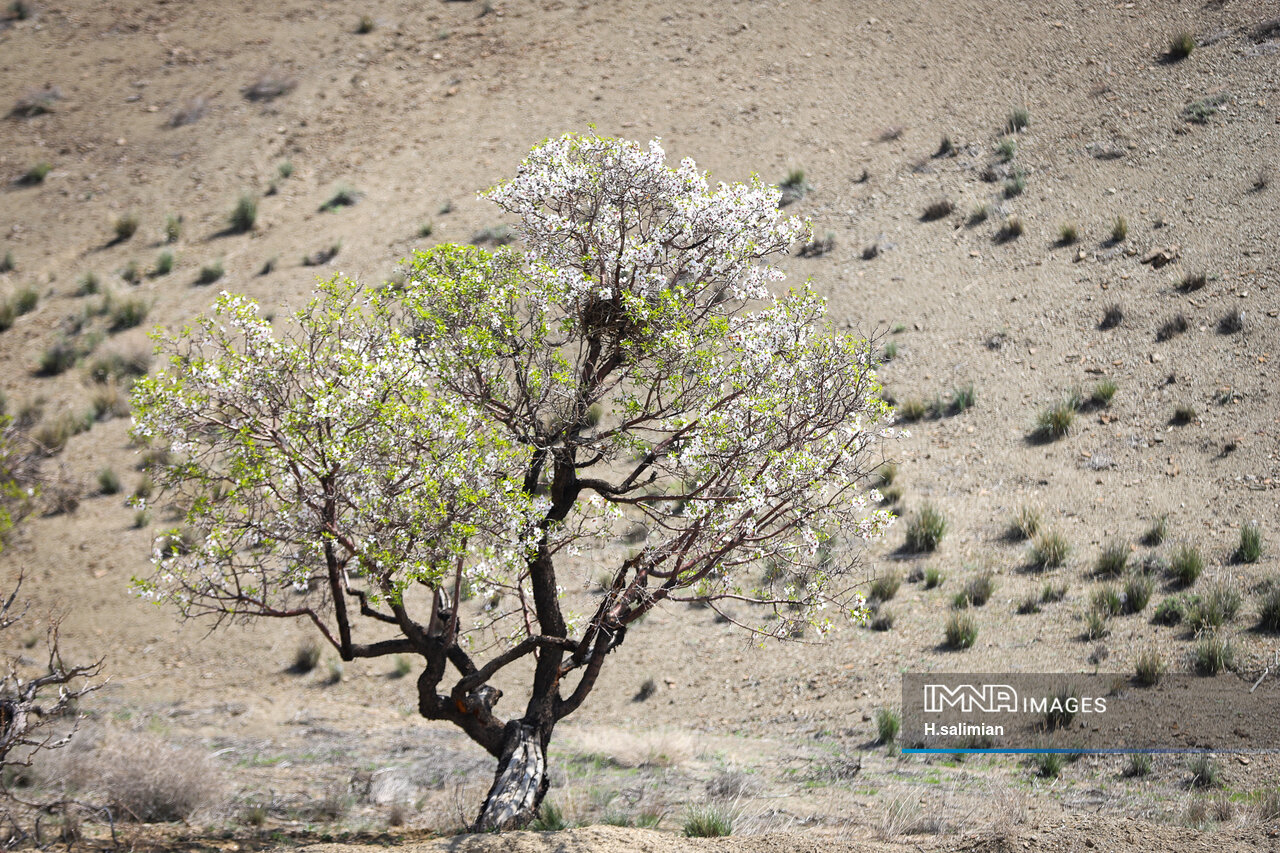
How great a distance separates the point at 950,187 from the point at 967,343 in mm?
6139

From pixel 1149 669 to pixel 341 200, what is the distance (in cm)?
2548

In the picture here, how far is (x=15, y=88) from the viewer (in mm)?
37188

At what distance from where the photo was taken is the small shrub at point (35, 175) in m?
33.5

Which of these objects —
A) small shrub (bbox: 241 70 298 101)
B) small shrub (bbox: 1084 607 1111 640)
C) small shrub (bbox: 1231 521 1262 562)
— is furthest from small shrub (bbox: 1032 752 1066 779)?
small shrub (bbox: 241 70 298 101)

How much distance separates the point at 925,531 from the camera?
18.0 m

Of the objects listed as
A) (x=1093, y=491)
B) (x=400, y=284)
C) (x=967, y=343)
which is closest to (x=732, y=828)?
(x=1093, y=491)

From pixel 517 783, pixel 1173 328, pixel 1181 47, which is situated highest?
pixel 1181 47

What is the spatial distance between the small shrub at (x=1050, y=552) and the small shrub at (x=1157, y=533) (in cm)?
120

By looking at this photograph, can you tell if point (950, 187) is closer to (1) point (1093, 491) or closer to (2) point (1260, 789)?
(1) point (1093, 491)

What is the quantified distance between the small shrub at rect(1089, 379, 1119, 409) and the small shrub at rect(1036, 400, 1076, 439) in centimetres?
43

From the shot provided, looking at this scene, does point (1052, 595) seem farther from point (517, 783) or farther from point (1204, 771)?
point (517, 783)

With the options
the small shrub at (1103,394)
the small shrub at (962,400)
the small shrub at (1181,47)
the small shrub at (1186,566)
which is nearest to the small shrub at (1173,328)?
the small shrub at (1103,394)

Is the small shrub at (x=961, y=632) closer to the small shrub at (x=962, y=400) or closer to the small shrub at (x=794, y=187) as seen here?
the small shrub at (x=962, y=400)

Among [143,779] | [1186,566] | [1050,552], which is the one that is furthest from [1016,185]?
[143,779]
